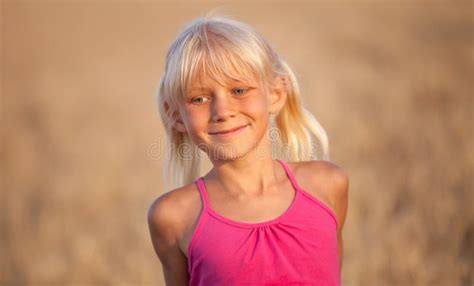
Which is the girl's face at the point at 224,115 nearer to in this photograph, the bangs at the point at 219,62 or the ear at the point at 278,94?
the bangs at the point at 219,62

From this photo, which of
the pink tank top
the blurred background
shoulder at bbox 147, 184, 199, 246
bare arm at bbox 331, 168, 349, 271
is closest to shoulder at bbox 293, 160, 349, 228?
bare arm at bbox 331, 168, 349, 271

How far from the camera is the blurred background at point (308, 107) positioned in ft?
12.3

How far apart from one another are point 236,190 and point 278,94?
0.33 m

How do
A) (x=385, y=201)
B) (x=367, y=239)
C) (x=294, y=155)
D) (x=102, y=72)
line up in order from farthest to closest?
(x=102, y=72)
(x=385, y=201)
(x=367, y=239)
(x=294, y=155)

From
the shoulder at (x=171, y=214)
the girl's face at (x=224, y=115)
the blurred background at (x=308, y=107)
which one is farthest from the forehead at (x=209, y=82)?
the blurred background at (x=308, y=107)

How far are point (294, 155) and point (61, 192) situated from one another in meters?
2.52

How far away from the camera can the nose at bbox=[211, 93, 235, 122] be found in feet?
7.01

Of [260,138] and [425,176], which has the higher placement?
[260,138]

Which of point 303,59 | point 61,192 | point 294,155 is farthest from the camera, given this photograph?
point 303,59

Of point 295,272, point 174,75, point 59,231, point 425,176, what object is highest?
point 174,75

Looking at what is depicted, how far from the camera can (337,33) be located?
8.15 meters

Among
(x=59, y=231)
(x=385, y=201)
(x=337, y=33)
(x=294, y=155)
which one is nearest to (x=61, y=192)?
(x=59, y=231)

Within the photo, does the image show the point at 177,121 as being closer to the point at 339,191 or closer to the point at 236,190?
the point at 236,190

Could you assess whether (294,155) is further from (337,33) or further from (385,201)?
(337,33)
